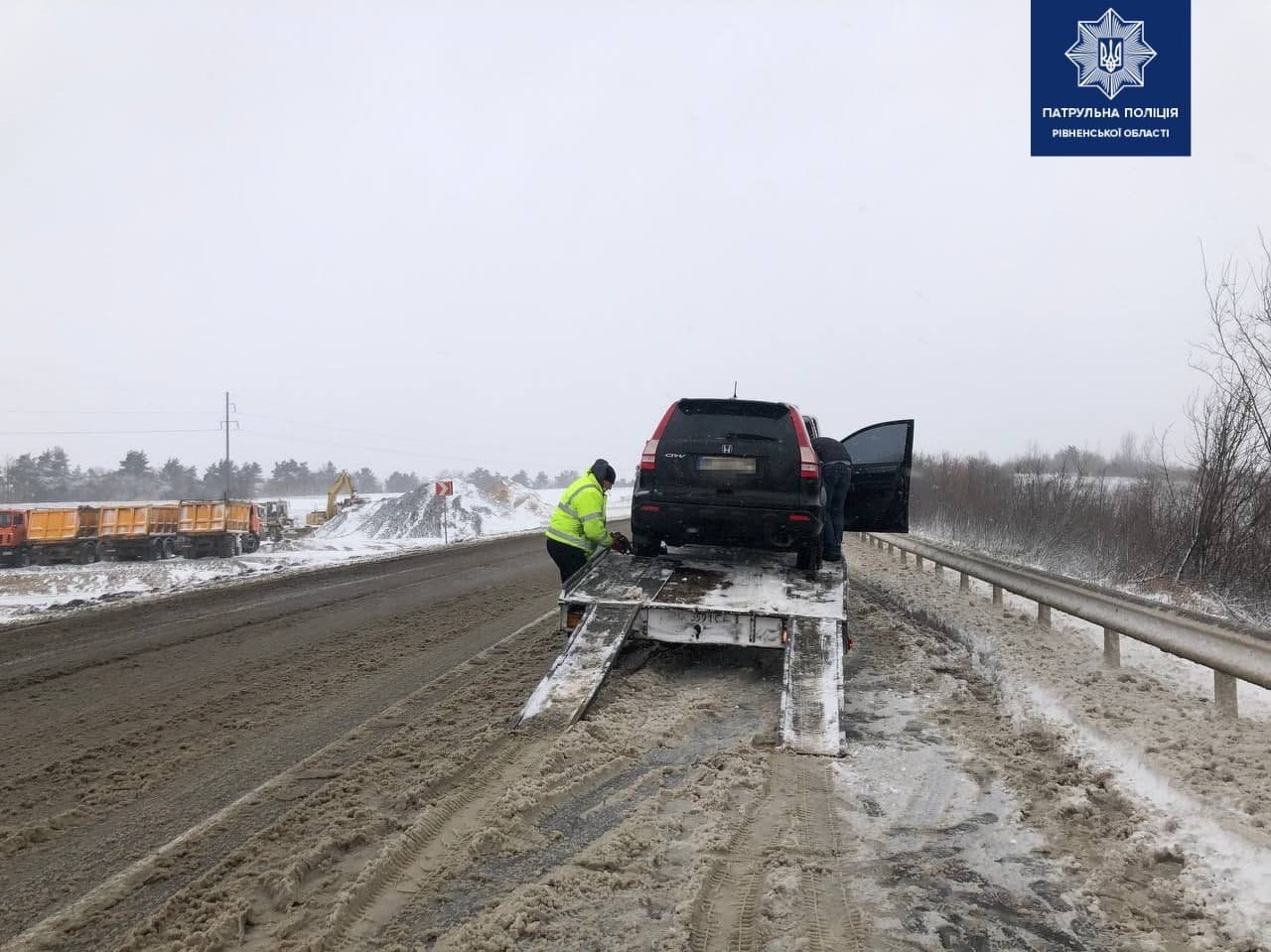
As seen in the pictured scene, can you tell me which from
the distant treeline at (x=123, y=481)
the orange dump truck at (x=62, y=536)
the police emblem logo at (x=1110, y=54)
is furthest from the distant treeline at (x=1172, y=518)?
the distant treeline at (x=123, y=481)

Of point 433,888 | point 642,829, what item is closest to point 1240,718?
point 642,829

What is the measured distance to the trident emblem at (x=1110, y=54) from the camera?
41.4 ft

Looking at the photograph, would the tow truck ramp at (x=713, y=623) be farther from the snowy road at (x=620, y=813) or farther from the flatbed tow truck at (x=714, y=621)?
the snowy road at (x=620, y=813)

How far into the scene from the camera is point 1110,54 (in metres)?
12.7

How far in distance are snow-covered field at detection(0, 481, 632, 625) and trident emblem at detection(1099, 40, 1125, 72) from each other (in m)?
16.9

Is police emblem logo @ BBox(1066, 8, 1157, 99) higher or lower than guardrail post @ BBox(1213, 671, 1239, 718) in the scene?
higher

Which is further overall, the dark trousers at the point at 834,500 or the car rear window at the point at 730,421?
the dark trousers at the point at 834,500

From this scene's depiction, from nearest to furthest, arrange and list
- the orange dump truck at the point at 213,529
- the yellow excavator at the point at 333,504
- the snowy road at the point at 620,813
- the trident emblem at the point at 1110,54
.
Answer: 1. the snowy road at the point at 620,813
2. the trident emblem at the point at 1110,54
3. the orange dump truck at the point at 213,529
4. the yellow excavator at the point at 333,504

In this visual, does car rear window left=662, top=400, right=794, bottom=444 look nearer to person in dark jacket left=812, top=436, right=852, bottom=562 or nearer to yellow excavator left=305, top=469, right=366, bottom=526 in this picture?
person in dark jacket left=812, top=436, right=852, bottom=562

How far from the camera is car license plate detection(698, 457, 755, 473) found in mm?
7449

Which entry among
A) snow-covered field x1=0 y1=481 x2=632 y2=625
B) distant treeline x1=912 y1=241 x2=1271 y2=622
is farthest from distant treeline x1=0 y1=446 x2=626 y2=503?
distant treeline x1=912 y1=241 x2=1271 y2=622

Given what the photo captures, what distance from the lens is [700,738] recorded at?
522 cm

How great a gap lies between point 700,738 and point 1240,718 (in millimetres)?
3273

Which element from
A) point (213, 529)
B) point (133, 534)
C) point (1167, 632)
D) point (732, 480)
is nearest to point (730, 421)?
point (732, 480)
